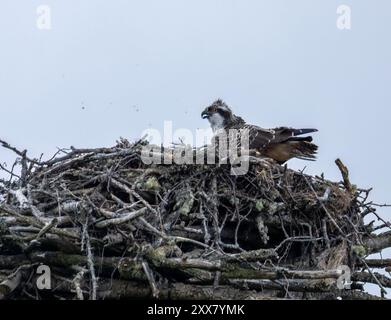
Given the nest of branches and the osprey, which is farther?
the osprey

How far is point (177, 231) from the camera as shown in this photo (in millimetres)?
6977

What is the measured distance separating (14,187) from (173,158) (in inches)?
57.2

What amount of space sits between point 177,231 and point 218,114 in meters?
3.02

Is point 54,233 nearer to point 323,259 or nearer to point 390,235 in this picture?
point 323,259

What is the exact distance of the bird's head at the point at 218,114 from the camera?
9.66m

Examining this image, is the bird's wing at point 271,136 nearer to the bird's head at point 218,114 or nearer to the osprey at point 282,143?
the osprey at point 282,143

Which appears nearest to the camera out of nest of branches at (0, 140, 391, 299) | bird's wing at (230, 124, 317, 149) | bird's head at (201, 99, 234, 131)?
nest of branches at (0, 140, 391, 299)

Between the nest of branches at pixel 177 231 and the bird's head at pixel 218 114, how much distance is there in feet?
6.57

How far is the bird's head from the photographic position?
966cm

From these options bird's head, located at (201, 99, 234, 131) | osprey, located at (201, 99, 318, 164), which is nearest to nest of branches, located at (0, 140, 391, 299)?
osprey, located at (201, 99, 318, 164)

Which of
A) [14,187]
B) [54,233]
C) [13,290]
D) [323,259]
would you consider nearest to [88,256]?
[54,233]

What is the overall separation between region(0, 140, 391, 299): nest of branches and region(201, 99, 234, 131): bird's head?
2002 millimetres

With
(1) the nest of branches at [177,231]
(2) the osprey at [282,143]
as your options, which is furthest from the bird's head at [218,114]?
(1) the nest of branches at [177,231]

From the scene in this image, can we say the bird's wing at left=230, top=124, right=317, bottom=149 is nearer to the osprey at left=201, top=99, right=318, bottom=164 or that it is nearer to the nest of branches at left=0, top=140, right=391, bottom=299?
the osprey at left=201, top=99, right=318, bottom=164
